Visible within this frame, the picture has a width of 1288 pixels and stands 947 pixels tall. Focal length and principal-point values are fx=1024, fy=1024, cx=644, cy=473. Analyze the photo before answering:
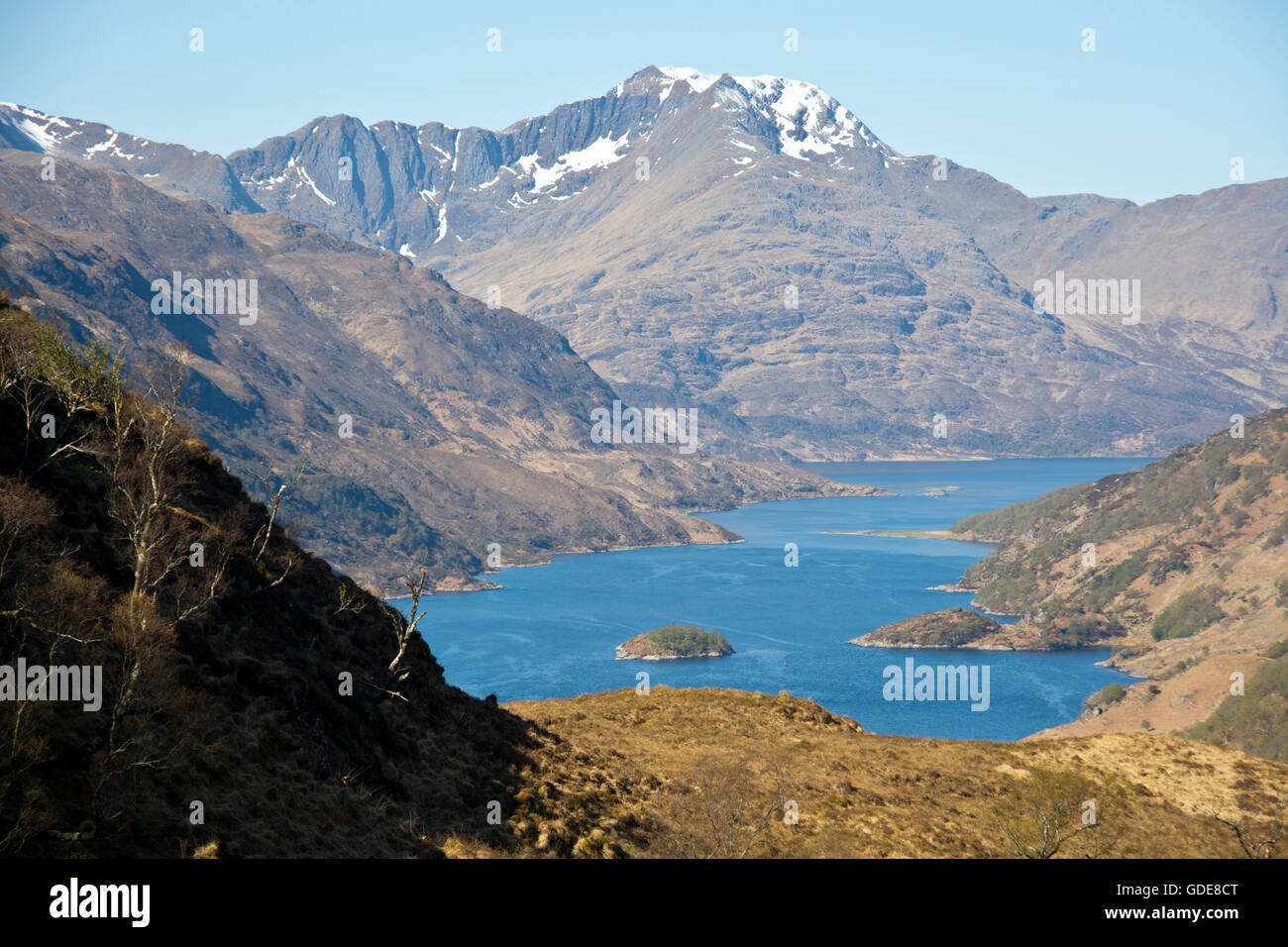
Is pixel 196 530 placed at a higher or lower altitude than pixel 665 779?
higher

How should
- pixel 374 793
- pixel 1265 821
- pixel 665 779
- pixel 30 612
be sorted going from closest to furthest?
1. pixel 30 612
2. pixel 374 793
3. pixel 665 779
4. pixel 1265 821

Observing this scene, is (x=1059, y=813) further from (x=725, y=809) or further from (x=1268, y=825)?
(x=725, y=809)

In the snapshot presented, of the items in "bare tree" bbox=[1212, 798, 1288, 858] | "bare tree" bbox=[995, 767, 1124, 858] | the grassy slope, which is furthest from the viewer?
"bare tree" bbox=[1212, 798, 1288, 858]

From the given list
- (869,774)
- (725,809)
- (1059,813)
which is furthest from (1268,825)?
(725,809)

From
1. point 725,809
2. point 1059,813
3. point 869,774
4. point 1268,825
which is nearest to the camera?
point 725,809

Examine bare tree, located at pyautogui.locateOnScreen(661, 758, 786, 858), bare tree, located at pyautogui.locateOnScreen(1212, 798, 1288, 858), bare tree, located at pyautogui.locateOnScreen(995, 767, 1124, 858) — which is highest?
bare tree, located at pyautogui.locateOnScreen(661, 758, 786, 858)

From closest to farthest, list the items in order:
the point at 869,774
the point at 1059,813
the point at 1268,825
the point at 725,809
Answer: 1. the point at 725,809
2. the point at 1059,813
3. the point at 1268,825
4. the point at 869,774

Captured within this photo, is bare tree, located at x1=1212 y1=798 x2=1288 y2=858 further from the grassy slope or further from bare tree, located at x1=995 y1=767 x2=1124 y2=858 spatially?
bare tree, located at x1=995 y1=767 x2=1124 y2=858

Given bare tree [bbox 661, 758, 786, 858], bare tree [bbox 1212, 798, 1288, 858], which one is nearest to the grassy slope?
bare tree [bbox 661, 758, 786, 858]

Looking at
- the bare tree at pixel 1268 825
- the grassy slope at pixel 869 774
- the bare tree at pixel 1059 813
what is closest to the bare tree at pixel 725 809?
the grassy slope at pixel 869 774
